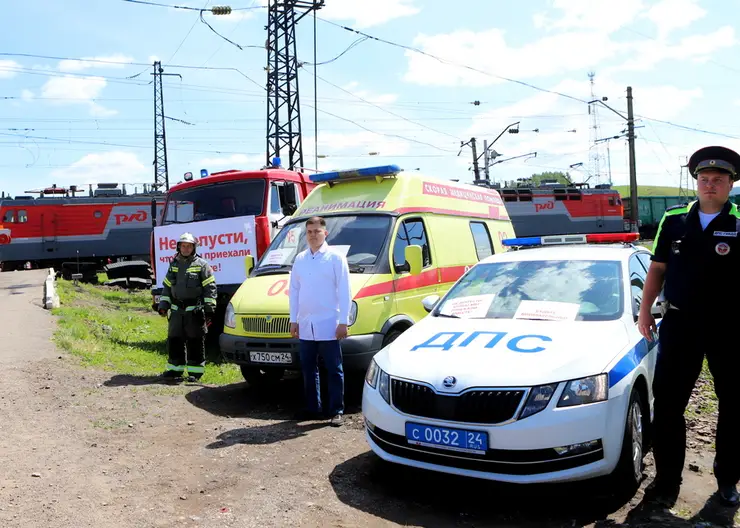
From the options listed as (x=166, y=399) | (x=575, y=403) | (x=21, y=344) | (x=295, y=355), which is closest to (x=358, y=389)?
(x=295, y=355)

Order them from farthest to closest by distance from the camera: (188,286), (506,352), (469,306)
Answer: (188,286)
(469,306)
(506,352)

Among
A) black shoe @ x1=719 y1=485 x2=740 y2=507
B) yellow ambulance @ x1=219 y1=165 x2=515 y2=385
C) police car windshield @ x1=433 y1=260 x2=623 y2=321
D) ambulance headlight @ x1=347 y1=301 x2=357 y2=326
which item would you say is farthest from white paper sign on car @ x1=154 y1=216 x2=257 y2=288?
black shoe @ x1=719 y1=485 x2=740 y2=507

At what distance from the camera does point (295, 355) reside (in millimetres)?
6551

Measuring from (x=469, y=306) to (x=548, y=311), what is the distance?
2.20ft

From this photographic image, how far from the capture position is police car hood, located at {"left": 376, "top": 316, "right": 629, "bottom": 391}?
391cm

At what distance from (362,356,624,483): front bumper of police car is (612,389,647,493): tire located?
0.13m

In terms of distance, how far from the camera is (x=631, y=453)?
405cm

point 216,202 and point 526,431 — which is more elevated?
point 216,202

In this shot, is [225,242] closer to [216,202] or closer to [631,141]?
[216,202]

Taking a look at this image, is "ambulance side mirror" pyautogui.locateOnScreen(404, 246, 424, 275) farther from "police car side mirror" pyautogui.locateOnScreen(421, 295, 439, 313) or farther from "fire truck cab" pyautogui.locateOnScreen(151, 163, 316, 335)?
"fire truck cab" pyautogui.locateOnScreen(151, 163, 316, 335)

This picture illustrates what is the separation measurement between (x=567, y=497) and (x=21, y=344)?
8.04 m

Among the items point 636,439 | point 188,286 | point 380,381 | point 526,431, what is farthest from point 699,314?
point 188,286

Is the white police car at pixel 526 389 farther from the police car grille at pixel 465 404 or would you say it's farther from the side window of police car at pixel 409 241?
the side window of police car at pixel 409 241

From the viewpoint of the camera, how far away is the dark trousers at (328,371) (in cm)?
598
